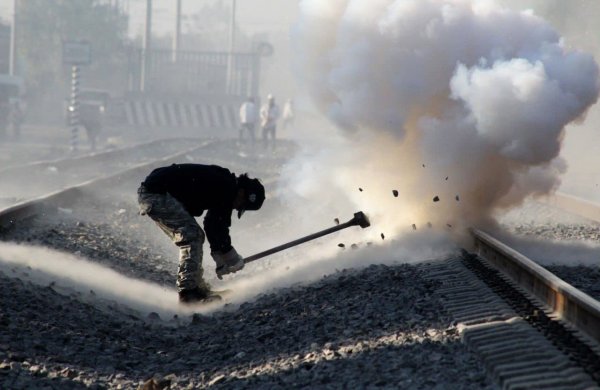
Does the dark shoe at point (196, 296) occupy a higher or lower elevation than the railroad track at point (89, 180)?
higher

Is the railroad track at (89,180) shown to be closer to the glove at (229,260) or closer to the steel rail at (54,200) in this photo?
the steel rail at (54,200)

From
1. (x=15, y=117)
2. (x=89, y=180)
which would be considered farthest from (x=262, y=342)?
(x=15, y=117)

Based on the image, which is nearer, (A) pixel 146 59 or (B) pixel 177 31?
(A) pixel 146 59

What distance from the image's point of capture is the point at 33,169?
22953mm

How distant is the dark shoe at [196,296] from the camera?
819cm

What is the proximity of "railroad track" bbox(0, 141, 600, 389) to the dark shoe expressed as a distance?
5.26ft

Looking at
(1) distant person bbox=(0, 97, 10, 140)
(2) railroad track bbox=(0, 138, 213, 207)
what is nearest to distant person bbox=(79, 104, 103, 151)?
(2) railroad track bbox=(0, 138, 213, 207)

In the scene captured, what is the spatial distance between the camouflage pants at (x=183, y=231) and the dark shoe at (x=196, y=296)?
0.12ft

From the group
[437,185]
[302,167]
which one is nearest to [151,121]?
[302,167]

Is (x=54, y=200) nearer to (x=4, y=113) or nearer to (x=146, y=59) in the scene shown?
(x=4, y=113)

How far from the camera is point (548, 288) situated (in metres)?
6.71

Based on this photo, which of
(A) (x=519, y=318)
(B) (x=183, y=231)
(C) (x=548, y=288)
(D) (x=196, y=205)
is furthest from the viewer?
(D) (x=196, y=205)

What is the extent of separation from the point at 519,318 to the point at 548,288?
2.05ft

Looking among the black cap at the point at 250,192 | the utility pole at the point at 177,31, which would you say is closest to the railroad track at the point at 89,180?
the black cap at the point at 250,192
